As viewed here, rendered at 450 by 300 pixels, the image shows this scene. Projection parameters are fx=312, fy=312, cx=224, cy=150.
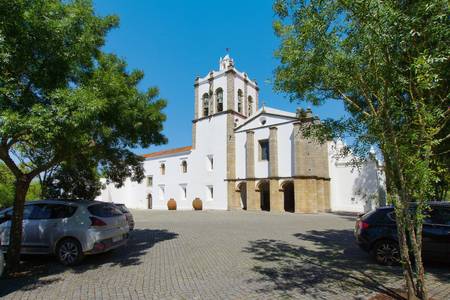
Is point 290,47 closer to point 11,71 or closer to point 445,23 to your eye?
point 445,23

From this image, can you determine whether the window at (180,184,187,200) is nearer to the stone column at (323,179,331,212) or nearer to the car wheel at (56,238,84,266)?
the stone column at (323,179,331,212)

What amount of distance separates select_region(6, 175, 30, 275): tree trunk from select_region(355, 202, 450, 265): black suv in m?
8.26

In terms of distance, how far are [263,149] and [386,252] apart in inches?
1033

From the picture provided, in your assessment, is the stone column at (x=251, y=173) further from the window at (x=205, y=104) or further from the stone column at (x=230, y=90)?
the window at (x=205, y=104)

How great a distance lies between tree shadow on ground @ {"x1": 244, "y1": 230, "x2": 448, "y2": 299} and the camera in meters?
5.91

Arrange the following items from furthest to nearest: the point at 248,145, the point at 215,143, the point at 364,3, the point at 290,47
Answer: the point at 215,143 → the point at 248,145 → the point at 290,47 → the point at 364,3

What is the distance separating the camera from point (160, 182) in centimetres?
4278

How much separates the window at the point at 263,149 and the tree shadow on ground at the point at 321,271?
22.5m

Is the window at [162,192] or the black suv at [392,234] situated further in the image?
the window at [162,192]

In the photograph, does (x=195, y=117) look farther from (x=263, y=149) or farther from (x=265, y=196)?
(x=265, y=196)

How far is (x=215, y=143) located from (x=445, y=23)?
32.8m

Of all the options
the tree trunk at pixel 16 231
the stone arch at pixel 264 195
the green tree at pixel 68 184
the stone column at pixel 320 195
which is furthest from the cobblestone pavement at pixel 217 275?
the stone arch at pixel 264 195

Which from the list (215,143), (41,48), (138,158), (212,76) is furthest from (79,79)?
(212,76)

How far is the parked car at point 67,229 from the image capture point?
25.0ft
